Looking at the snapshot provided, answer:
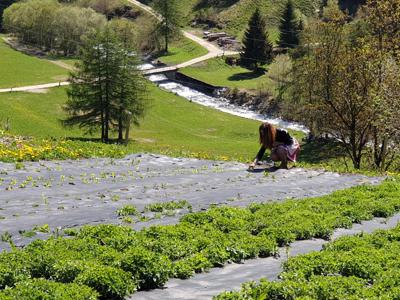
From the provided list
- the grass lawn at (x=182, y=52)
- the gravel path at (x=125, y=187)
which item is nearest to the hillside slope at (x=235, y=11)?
the grass lawn at (x=182, y=52)

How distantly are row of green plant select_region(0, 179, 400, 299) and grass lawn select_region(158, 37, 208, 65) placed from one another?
95.1m

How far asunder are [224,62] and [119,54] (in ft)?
180

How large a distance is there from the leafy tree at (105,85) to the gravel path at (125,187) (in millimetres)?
28296

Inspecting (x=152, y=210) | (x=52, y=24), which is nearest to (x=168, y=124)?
(x=152, y=210)

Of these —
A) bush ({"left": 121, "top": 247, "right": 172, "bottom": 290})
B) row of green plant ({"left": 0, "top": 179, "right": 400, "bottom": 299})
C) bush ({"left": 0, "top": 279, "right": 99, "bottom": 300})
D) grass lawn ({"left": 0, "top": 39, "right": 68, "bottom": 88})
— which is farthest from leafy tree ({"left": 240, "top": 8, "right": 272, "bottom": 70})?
bush ({"left": 0, "top": 279, "right": 99, "bottom": 300})

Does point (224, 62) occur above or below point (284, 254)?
above

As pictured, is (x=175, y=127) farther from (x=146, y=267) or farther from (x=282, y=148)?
(x=146, y=267)

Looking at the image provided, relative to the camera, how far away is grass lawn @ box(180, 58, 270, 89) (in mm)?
91000

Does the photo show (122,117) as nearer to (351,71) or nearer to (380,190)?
(351,71)

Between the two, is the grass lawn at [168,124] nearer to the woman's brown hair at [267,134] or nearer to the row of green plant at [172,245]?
the woman's brown hair at [267,134]

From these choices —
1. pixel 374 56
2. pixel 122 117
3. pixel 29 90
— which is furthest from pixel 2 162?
pixel 29 90

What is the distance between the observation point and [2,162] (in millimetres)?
19891

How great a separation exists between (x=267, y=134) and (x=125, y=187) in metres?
6.30

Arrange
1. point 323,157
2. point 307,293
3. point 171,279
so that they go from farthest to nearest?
point 323,157 → point 171,279 → point 307,293
